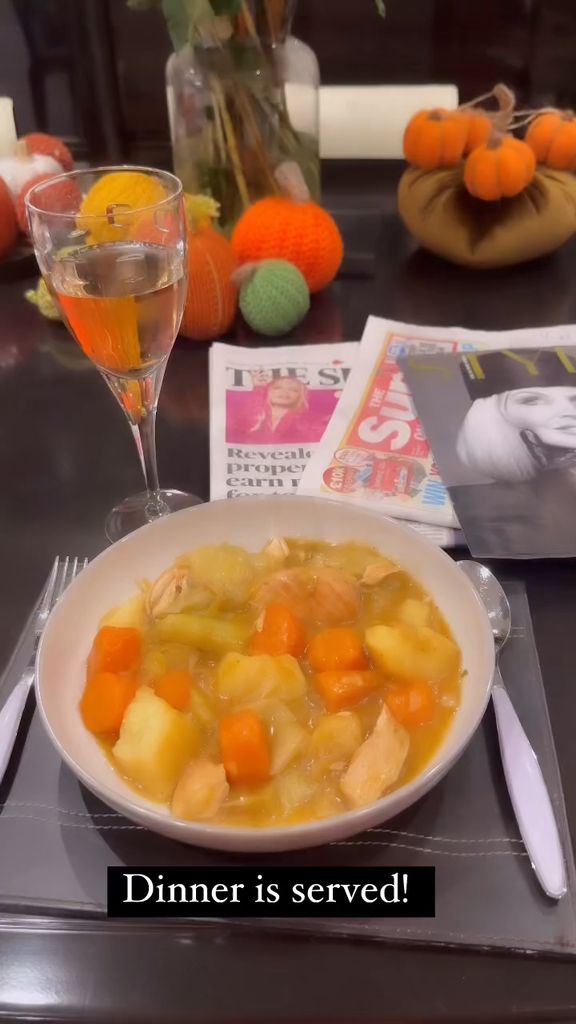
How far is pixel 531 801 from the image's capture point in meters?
0.42

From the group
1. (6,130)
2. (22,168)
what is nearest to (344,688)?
(22,168)

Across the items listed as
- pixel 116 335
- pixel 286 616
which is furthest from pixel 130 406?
pixel 286 616

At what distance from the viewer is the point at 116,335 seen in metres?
0.62

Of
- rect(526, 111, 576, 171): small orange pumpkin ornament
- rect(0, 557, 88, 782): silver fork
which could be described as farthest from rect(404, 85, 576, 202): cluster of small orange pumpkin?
rect(0, 557, 88, 782): silver fork

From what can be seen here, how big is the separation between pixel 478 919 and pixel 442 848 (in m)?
0.04

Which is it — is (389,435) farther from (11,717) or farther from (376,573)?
(11,717)

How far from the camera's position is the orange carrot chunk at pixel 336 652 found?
18.2 inches

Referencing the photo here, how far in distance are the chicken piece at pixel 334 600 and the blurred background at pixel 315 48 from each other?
4.43 ft

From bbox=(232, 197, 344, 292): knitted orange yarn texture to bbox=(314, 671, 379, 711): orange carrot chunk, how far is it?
22.9 inches

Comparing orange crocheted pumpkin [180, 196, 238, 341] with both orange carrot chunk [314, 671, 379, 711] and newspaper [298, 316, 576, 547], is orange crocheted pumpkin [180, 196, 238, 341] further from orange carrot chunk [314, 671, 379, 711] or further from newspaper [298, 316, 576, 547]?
orange carrot chunk [314, 671, 379, 711]

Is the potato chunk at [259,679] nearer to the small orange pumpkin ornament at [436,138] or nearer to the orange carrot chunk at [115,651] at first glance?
the orange carrot chunk at [115,651]

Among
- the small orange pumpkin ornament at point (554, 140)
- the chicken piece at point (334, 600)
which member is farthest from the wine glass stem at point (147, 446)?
the small orange pumpkin ornament at point (554, 140)

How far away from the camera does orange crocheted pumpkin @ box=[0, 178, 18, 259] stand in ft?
3.28

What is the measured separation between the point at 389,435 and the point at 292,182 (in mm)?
351
